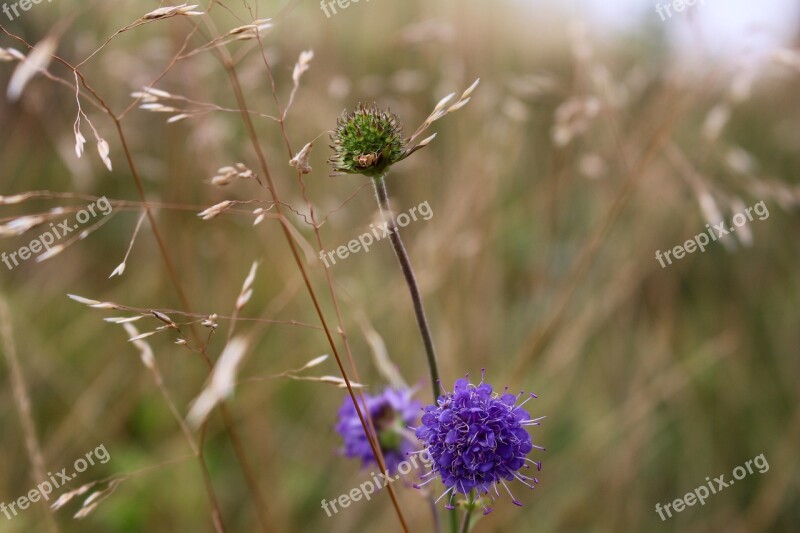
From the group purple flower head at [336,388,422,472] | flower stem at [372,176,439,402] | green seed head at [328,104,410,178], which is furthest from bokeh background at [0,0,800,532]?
flower stem at [372,176,439,402]

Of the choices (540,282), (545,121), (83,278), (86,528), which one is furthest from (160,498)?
(545,121)

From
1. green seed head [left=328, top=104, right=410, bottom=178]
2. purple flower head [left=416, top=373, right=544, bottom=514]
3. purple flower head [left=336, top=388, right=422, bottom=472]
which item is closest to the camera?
purple flower head [left=416, top=373, right=544, bottom=514]

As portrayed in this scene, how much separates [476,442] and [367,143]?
633 mm

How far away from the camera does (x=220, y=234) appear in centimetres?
318

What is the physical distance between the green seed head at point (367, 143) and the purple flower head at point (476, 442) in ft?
1.49

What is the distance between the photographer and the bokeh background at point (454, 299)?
287cm

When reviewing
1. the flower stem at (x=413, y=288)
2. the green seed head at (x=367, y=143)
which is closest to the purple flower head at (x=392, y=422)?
the flower stem at (x=413, y=288)

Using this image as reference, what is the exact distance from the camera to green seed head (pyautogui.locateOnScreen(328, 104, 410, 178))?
1.38 metres

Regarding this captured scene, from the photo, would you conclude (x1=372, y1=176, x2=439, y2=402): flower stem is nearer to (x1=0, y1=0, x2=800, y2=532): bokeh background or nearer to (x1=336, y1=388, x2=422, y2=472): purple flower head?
(x1=336, y1=388, x2=422, y2=472): purple flower head

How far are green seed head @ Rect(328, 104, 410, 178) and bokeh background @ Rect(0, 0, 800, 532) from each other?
0.84 m

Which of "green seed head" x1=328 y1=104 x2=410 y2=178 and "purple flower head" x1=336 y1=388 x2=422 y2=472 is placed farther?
"purple flower head" x1=336 y1=388 x2=422 y2=472

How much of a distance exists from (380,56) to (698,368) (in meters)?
3.33

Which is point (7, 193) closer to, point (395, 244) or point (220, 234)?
point (220, 234)

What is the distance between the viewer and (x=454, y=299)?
303cm
